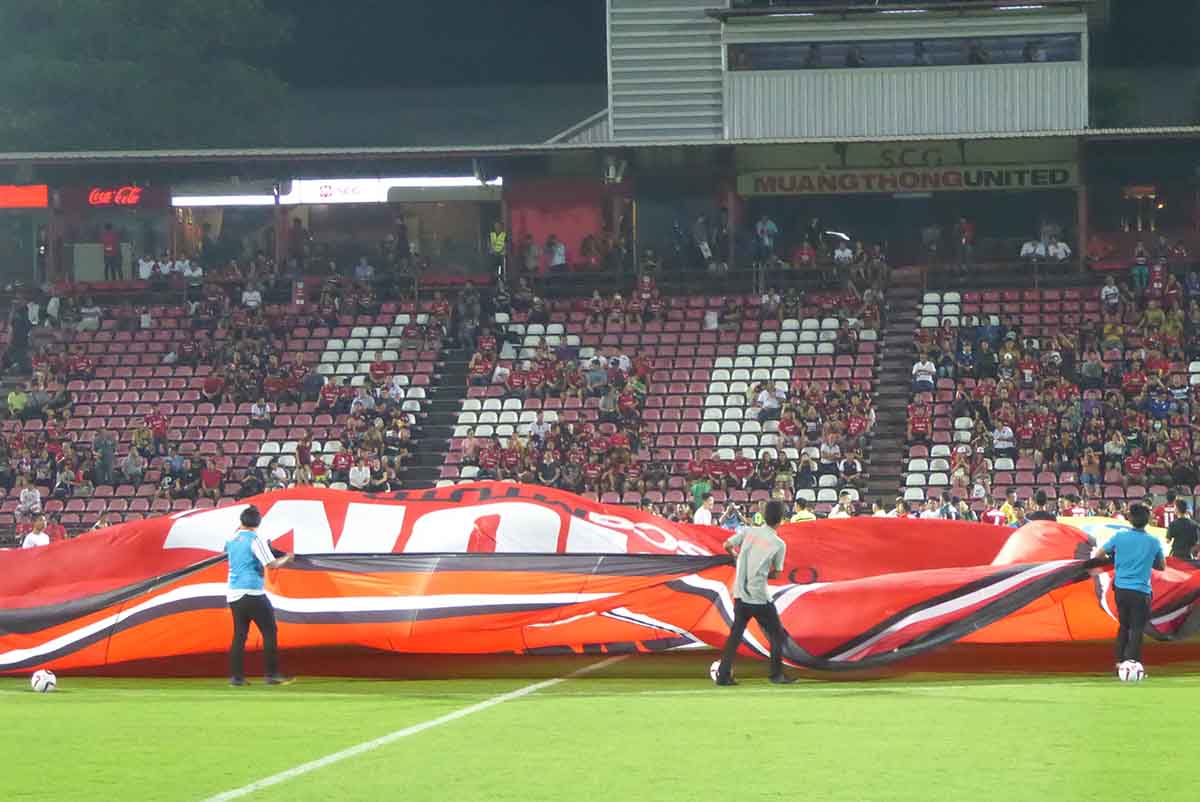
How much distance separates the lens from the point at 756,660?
53.2 ft

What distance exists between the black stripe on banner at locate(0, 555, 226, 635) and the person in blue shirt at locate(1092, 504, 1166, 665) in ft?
22.4

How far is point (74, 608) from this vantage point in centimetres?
1567

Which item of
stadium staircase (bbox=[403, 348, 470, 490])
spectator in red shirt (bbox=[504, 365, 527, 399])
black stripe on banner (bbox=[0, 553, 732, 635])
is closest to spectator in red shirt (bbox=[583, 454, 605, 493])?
stadium staircase (bbox=[403, 348, 470, 490])

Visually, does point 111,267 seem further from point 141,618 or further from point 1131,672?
point 1131,672

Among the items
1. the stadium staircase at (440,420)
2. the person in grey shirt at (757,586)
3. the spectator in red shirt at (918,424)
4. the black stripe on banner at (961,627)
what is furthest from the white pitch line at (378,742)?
the stadium staircase at (440,420)

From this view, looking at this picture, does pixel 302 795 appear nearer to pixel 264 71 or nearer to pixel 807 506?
pixel 807 506

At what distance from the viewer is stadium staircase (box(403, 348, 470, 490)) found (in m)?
33.1

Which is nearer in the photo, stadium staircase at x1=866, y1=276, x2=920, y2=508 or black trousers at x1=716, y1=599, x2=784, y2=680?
black trousers at x1=716, y1=599, x2=784, y2=680

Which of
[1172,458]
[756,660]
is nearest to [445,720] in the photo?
[756,660]

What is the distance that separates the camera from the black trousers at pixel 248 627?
49.1 feet

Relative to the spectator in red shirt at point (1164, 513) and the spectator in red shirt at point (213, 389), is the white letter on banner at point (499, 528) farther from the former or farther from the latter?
the spectator in red shirt at point (213, 389)

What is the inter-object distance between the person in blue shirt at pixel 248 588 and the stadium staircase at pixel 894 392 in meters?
16.8

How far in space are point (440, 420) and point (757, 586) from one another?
20746mm

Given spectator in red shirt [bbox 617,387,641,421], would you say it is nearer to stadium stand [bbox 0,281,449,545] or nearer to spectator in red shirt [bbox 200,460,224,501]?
stadium stand [bbox 0,281,449,545]
